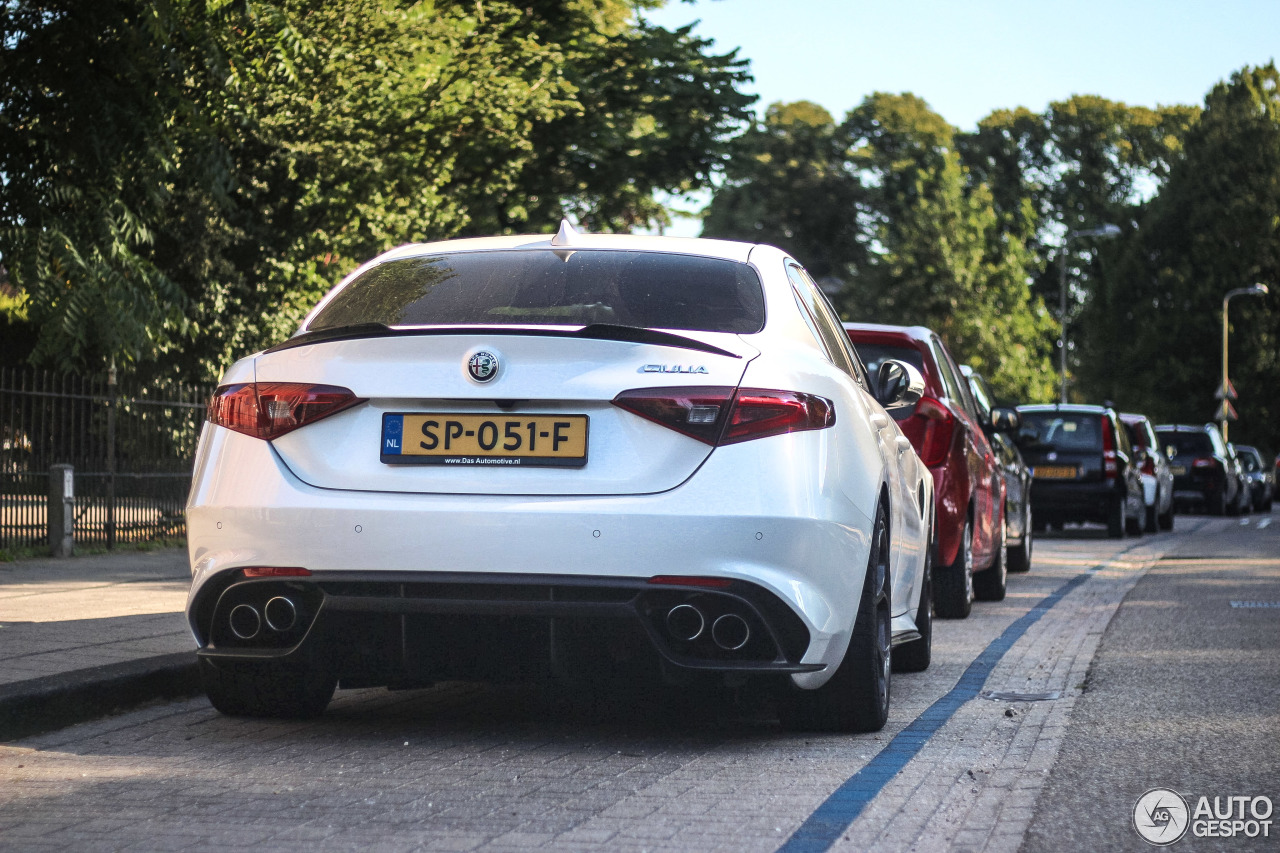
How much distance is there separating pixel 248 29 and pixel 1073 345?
61.5 m

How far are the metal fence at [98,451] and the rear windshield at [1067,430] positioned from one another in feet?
34.2

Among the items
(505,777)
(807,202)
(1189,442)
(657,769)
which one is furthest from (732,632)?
(807,202)

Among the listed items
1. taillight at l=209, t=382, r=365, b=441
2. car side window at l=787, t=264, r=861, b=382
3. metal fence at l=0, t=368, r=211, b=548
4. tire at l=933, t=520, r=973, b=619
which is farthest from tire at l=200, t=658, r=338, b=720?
metal fence at l=0, t=368, r=211, b=548

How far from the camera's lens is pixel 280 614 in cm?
534

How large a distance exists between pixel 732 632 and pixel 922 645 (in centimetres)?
289

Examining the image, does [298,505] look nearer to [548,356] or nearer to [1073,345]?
[548,356]

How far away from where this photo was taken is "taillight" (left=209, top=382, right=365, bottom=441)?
5.25 metres

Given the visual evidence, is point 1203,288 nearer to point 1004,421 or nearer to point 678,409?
point 1004,421

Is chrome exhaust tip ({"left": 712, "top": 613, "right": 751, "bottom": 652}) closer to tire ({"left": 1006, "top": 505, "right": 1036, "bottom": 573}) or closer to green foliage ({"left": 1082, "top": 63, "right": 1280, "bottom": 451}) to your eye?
tire ({"left": 1006, "top": 505, "right": 1036, "bottom": 573})

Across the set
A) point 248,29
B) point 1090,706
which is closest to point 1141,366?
point 248,29

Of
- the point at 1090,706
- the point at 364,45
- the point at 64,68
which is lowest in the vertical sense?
the point at 1090,706

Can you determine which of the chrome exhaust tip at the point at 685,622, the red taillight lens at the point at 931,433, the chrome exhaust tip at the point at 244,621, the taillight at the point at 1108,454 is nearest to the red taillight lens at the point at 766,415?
the chrome exhaust tip at the point at 685,622

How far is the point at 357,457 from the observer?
17.1 ft

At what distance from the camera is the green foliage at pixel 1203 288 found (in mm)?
60531
